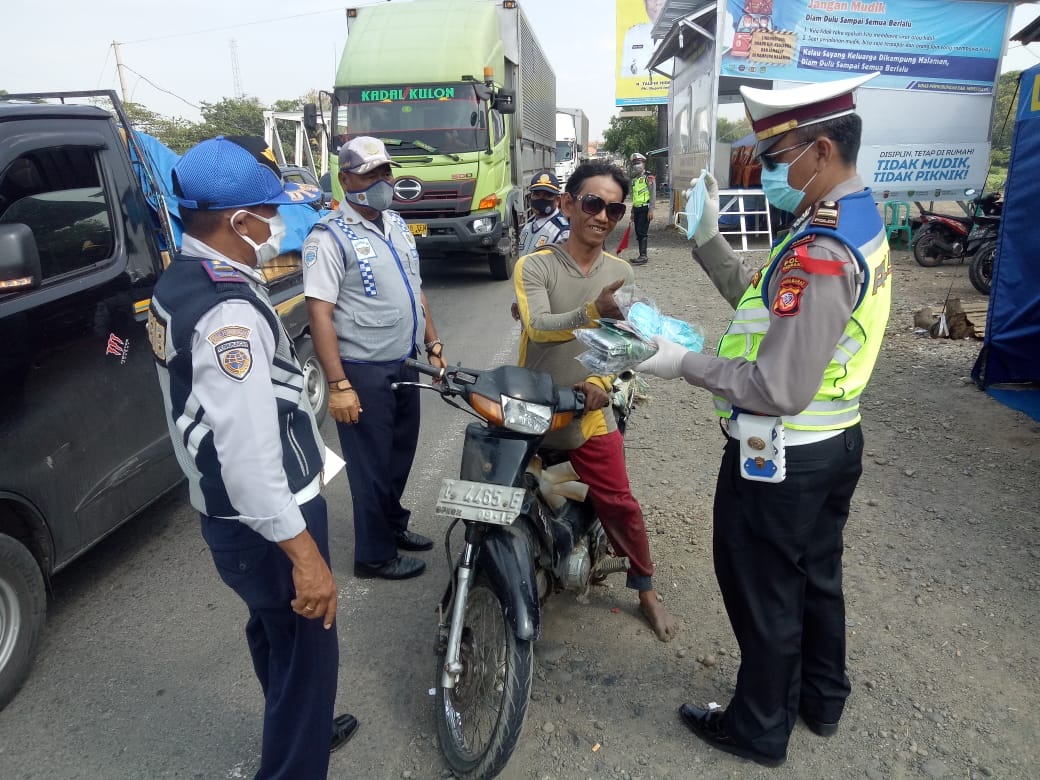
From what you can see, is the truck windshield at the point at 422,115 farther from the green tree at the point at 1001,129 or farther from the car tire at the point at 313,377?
the green tree at the point at 1001,129

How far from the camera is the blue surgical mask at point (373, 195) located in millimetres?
2947

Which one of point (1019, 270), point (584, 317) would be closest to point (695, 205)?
point (584, 317)

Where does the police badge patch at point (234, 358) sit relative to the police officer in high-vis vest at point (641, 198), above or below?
above

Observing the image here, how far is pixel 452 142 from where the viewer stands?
9.42m

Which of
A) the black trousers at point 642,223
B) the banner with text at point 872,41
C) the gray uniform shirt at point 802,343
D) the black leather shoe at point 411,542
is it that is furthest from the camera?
the banner with text at point 872,41

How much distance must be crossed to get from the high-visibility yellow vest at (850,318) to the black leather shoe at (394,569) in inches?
74.7

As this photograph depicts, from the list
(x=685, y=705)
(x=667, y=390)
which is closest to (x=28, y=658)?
(x=685, y=705)

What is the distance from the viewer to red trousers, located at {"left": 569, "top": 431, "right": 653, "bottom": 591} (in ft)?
8.46

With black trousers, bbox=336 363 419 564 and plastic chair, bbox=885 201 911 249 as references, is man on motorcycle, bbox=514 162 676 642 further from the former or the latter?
plastic chair, bbox=885 201 911 249

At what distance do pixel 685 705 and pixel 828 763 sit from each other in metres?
0.46

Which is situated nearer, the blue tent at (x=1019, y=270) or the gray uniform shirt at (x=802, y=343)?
the gray uniform shirt at (x=802, y=343)

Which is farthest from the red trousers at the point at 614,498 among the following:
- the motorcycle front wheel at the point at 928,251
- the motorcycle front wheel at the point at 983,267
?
the motorcycle front wheel at the point at 928,251

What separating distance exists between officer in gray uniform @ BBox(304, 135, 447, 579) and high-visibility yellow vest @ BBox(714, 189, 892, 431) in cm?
155

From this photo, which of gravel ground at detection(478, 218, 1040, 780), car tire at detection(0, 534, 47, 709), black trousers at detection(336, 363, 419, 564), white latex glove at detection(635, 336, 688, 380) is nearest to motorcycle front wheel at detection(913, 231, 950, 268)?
gravel ground at detection(478, 218, 1040, 780)
